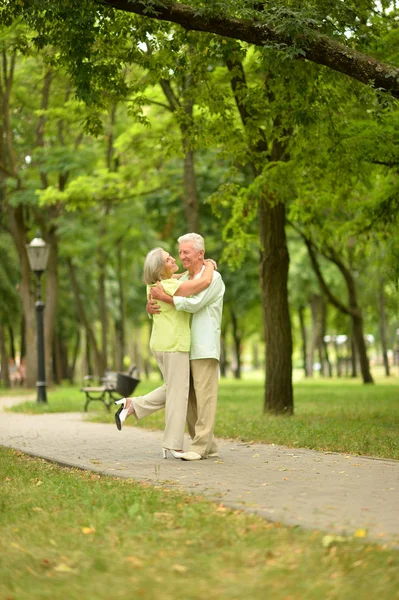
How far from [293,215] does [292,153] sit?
3746mm

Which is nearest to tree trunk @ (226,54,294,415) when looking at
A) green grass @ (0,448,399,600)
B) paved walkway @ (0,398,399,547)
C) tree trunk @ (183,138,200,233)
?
paved walkway @ (0,398,399,547)

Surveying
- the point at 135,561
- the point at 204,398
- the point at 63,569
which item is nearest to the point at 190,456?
the point at 204,398

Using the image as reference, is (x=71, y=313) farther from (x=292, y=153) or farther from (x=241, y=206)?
(x=292, y=153)

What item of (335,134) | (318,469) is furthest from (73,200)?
(318,469)

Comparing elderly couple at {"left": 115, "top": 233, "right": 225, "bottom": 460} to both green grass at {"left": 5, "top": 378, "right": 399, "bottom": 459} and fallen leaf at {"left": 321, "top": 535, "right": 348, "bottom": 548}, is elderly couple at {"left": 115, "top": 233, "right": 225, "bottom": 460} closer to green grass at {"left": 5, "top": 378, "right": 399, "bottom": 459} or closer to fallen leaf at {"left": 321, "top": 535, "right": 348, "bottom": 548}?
green grass at {"left": 5, "top": 378, "right": 399, "bottom": 459}

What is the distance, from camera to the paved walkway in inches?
250

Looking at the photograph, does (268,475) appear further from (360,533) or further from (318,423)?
(318,423)

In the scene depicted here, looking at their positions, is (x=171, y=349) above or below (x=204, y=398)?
above

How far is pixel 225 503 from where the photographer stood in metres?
6.84

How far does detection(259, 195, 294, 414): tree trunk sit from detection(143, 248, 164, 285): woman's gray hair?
717 centimetres

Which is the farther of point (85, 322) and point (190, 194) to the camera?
point (85, 322)

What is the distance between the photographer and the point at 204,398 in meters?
9.73

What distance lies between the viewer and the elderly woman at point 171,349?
379 inches

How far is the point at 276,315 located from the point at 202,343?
23.5 feet
